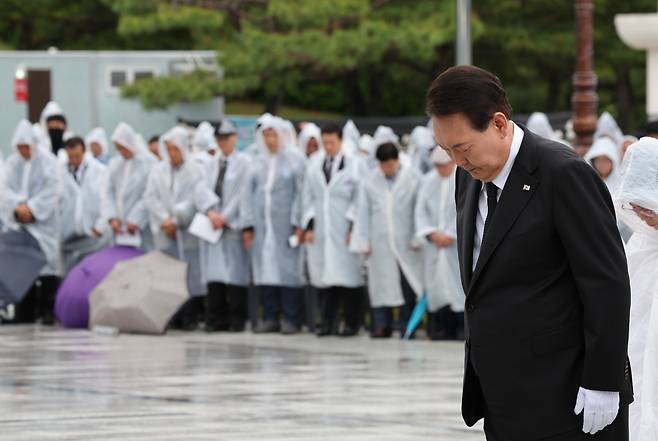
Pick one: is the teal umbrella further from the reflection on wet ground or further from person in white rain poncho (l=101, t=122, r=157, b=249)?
person in white rain poncho (l=101, t=122, r=157, b=249)

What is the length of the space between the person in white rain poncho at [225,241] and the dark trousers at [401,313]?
60.0 inches

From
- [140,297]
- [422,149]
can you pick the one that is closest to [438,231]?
[140,297]

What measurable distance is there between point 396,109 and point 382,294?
2368cm

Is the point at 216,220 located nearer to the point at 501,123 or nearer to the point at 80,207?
the point at 80,207

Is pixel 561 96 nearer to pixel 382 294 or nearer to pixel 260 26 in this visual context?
pixel 260 26

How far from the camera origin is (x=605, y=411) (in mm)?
5121

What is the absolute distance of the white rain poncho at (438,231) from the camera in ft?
52.2

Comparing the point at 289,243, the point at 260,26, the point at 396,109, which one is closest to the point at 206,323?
the point at 289,243

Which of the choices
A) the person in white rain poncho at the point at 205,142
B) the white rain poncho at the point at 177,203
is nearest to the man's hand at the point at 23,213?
the white rain poncho at the point at 177,203

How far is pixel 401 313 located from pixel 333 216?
3.59 ft

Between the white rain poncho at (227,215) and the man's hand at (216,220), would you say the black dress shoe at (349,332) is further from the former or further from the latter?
the man's hand at (216,220)

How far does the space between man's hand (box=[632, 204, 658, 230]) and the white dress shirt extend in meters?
1.45

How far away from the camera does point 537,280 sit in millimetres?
5215

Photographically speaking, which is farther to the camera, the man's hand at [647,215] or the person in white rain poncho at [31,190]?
the person in white rain poncho at [31,190]
